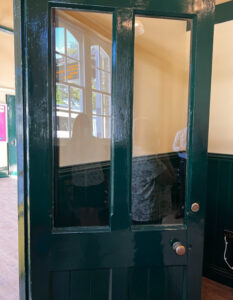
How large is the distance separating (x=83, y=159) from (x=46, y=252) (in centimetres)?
53

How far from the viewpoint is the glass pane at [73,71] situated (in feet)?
3.68

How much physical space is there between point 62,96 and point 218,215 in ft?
6.14

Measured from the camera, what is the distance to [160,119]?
1476mm

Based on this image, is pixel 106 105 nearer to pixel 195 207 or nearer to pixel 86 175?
pixel 86 175

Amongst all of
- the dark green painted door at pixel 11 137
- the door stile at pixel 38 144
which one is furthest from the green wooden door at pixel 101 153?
the dark green painted door at pixel 11 137

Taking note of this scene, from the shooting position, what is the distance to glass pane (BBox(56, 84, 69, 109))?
1.06 metres

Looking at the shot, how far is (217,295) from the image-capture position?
2.01 m

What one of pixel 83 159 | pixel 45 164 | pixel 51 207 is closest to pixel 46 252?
pixel 51 207

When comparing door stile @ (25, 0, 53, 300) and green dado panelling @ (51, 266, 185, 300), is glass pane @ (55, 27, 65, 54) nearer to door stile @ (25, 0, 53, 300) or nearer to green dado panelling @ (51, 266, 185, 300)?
door stile @ (25, 0, 53, 300)

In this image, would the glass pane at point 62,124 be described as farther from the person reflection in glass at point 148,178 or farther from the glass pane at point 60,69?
the person reflection in glass at point 148,178

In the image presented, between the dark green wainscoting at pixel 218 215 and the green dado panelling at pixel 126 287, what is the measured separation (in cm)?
122

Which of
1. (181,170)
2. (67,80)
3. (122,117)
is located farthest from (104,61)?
(181,170)

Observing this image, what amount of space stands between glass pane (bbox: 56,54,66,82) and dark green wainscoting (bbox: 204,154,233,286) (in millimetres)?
1682

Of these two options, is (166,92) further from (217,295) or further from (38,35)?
(217,295)
